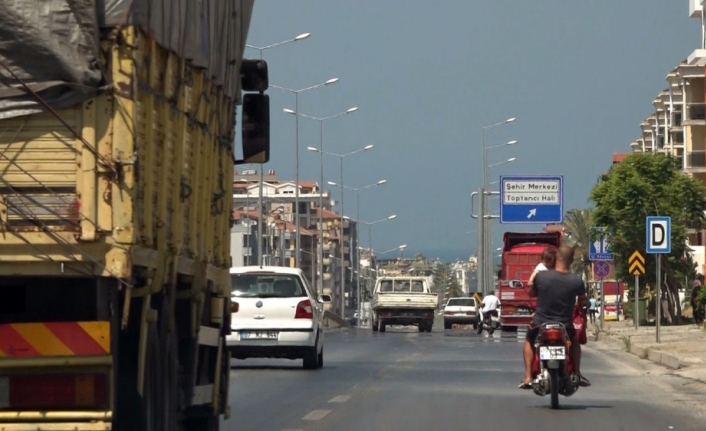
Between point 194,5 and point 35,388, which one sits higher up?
point 194,5

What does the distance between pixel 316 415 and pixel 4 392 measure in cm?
758

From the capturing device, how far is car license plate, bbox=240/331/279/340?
24.5 meters

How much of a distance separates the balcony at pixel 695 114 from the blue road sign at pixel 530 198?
136ft

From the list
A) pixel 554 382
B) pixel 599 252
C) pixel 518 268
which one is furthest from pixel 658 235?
pixel 518 268

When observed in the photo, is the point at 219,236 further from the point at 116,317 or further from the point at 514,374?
the point at 514,374

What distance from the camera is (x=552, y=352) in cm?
1602

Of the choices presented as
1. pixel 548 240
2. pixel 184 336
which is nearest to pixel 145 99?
pixel 184 336

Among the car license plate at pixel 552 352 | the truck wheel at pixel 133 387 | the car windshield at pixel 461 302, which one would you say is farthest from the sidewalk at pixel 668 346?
the car windshield at pixel 461 302

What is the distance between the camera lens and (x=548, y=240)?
5609 cm

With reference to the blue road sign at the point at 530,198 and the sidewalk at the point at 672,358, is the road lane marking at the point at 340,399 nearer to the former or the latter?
the sidewalk at the point at 672,358

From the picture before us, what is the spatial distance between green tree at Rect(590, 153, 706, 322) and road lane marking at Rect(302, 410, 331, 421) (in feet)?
130

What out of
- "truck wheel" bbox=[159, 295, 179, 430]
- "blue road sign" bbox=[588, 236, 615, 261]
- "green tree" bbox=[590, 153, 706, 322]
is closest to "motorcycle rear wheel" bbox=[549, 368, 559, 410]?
"truck wheel" bbox=[159, 295, 179, 430]

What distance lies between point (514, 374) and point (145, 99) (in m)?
16.3

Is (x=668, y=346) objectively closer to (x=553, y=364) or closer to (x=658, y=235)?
(x=658, y=235)
